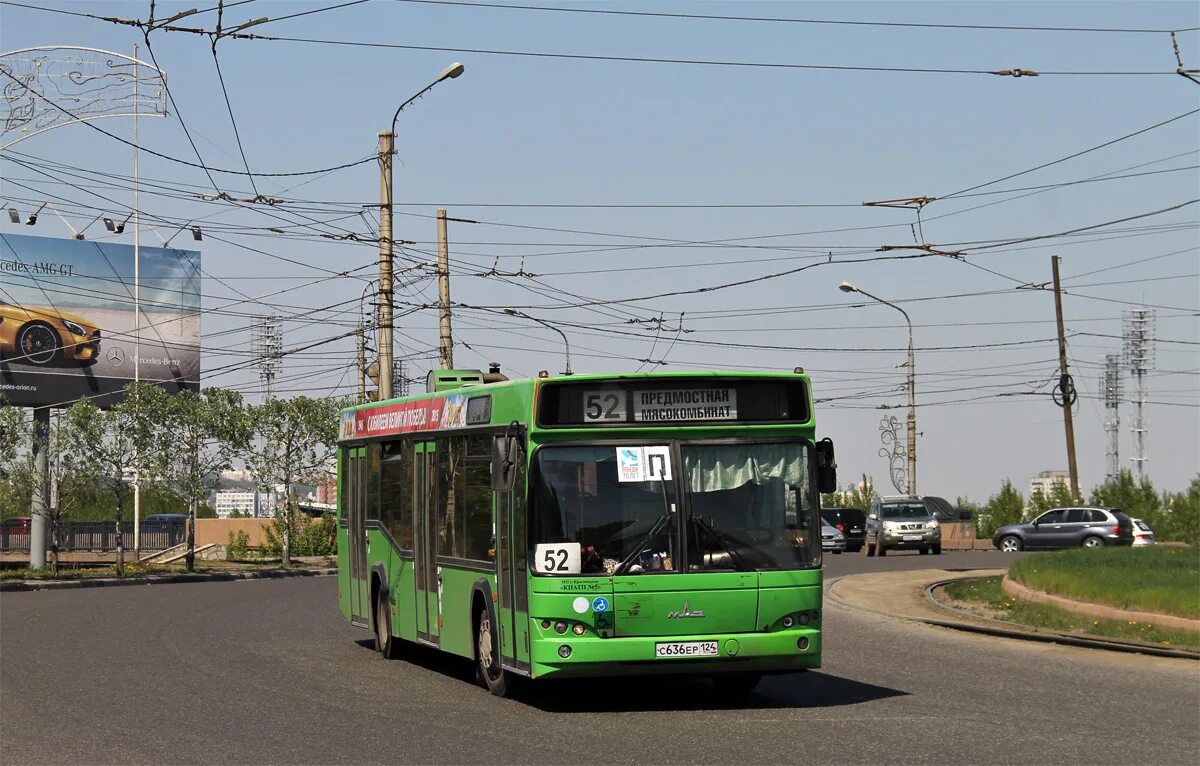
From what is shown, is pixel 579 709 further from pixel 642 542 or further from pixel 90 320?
pixel 90 320

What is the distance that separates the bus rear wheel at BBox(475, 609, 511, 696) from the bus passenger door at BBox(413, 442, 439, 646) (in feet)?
4.56

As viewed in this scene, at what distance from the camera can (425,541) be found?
16.9 meters

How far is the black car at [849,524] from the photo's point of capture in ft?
209

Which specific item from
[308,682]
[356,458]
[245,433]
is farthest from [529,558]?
[245,433]

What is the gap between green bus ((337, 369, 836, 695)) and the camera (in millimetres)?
13289

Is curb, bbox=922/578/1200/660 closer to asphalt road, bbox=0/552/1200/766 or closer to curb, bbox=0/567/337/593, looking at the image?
asphalt road, bbox=0/552/1200/766

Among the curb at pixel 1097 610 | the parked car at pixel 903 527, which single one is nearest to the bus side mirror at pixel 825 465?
the curb at pixel 1097 610

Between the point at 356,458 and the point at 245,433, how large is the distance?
3414cm

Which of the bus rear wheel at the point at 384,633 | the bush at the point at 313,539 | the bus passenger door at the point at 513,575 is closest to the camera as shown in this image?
the bus passenger door at the point at 513,575

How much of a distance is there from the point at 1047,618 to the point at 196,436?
34384 millimetres

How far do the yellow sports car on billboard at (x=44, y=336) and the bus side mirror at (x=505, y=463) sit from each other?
4330cm

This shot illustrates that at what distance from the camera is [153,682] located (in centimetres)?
1594

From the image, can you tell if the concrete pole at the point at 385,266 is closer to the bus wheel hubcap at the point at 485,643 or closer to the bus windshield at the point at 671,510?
the bus wheel hubcap at the point at 485,643

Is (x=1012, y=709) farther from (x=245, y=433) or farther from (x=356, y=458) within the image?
(x=245, y=433)
